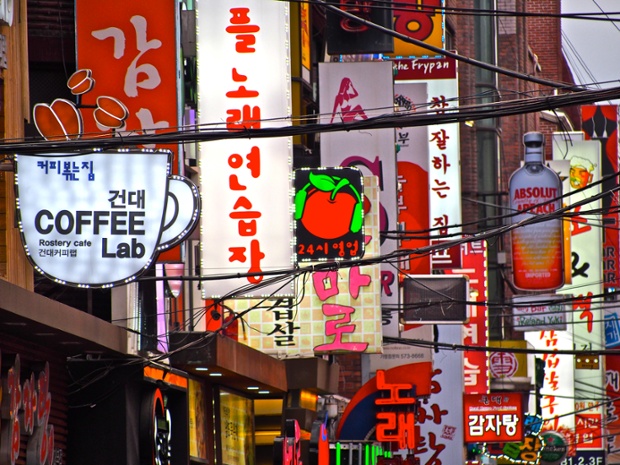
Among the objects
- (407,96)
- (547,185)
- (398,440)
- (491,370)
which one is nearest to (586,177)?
(491,370)

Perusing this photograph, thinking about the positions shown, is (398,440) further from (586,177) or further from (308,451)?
(586,177)

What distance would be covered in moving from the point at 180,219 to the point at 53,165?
1373 millimetres

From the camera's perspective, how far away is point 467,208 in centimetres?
4897

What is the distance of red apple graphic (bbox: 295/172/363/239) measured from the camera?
1991 centimetres

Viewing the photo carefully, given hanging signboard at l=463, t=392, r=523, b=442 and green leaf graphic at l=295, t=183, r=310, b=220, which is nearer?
green leaf graphic at l=295, t=183, r=310, b=220

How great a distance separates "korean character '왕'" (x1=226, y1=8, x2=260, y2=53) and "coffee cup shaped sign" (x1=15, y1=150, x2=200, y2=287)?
4.20 m

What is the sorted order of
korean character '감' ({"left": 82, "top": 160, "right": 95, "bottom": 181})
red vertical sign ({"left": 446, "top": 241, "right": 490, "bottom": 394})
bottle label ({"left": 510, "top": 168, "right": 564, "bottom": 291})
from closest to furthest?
1. korean character '감' ({"left": 82, "top": 160, "right": 95, "bottom": 181})
2. bottle label ({"left": 510, "top": 168, "right": 564, "bottom": 291})
3. red vertical sign ({"left": 446, "top": 241, "right": 490, "bottom": 394})

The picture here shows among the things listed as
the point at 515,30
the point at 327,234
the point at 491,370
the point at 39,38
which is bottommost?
the point at 491,370

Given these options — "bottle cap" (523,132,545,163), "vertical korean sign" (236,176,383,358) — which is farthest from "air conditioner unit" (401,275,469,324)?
"bottle cap" (523,132,545,163)

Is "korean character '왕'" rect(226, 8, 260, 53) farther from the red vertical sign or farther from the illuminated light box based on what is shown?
the red vertical sign

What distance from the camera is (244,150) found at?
1809cm

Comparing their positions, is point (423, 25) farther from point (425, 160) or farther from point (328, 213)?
point (328, 213)

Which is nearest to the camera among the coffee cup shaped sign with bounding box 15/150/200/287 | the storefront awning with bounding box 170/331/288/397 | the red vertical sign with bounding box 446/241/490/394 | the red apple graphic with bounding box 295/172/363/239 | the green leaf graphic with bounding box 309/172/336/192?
the coffee cup shaped sign with bounding box 15/150/200/287

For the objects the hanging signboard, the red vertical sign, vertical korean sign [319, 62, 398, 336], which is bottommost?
the hanging signboard
